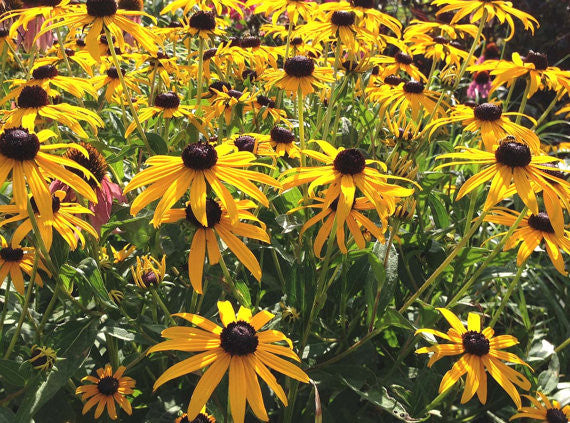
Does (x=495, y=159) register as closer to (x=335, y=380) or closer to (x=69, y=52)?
(x=335, y=380)

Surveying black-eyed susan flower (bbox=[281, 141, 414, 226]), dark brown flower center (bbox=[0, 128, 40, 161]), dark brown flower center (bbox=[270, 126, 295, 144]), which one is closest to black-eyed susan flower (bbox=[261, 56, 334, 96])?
dark brown flower center (bbox=[270, 126, 295, 144])

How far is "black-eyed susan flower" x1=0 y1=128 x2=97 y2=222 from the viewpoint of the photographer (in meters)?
1.01

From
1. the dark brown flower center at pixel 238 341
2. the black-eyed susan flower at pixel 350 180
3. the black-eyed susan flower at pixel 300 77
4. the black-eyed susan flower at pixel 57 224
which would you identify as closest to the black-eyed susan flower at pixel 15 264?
the black-eyed susan flower at pixel 57 224

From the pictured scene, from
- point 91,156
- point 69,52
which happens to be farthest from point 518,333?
point 69,52

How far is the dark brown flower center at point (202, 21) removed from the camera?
192 centimetres

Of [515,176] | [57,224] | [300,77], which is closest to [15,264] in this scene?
[57,224]

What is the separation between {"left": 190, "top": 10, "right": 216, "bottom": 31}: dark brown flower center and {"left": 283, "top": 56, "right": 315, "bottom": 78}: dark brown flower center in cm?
42

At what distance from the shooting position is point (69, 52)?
7.95 ft

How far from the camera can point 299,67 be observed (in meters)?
1.66

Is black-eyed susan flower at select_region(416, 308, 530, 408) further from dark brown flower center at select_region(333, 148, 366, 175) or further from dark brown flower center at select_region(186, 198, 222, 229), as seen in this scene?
dark brown flower center at select_region(186, 198, 222, 229)

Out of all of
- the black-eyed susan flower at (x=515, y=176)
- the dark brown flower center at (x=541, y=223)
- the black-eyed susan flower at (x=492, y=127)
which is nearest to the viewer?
the black-eyed susan flower at (x=515, y=176)

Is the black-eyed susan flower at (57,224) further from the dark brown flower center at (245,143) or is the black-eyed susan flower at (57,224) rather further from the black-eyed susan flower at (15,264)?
the dark brown flower center at (245,143)

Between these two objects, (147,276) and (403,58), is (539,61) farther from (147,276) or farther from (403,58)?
(147,276)

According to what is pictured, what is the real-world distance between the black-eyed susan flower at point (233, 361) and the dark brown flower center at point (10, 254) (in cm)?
55
